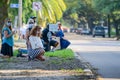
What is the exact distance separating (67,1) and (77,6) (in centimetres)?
724

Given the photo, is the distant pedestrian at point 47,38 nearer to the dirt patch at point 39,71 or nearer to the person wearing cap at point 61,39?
the person wearing cap at point 61,39

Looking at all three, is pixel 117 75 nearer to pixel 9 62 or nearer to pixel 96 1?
pixel 9 62

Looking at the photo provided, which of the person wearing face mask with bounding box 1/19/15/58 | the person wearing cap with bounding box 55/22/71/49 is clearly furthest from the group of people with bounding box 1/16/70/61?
the person wearing cap with bounding box 55/22/71/49

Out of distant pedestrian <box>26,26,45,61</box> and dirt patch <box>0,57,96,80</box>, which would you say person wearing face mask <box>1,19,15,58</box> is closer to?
distant pedestrian <box>26,26,45,61</box>

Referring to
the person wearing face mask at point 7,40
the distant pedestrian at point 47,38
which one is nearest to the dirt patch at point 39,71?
the person wearing face mask at point 7,40

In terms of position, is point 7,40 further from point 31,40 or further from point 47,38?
point 47,38

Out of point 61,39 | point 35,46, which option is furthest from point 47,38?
point 35,46

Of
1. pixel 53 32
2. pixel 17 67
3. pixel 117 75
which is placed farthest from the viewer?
pixel 53 32

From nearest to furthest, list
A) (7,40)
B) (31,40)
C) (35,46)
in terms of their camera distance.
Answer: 1. (35,46)
2. (31,40)
3. (7,40)

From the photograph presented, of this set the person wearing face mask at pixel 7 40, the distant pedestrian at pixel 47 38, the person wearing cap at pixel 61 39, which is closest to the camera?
the person wearing face mask at pixel 7 40

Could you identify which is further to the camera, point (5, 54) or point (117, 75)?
point (5, 54)

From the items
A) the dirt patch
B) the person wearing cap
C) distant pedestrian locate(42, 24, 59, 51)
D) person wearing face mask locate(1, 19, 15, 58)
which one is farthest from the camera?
the person wearing cap

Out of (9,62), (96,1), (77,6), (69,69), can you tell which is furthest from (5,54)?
(77,6)

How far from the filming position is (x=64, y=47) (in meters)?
29.8
